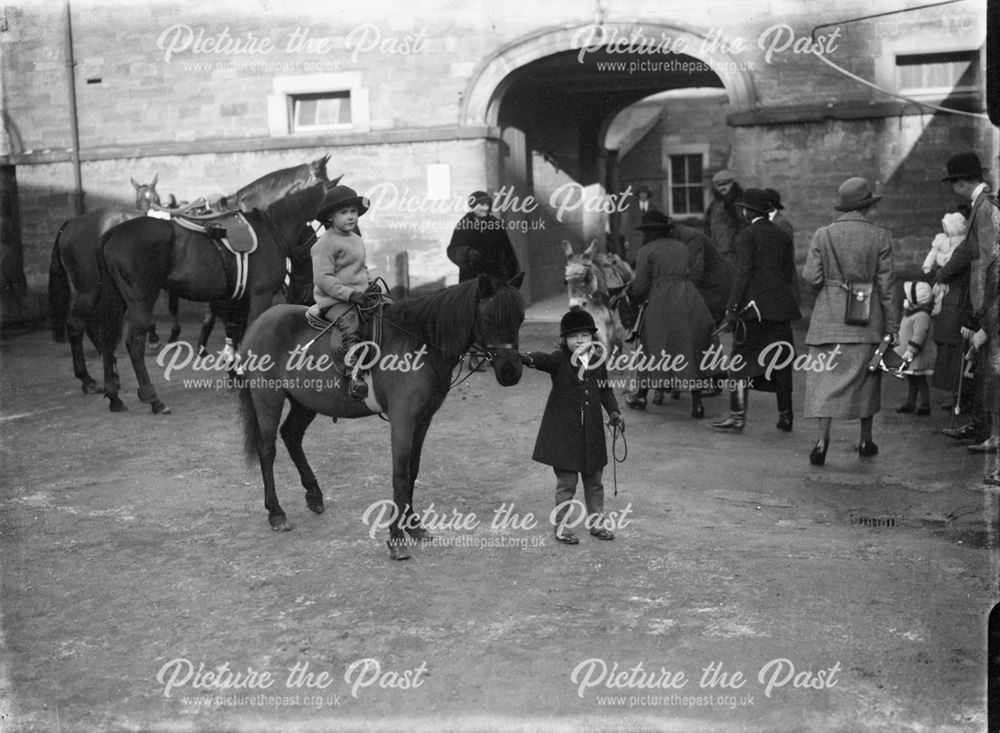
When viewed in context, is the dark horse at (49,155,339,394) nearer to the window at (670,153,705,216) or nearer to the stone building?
the stone building

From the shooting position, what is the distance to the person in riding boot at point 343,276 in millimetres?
6066

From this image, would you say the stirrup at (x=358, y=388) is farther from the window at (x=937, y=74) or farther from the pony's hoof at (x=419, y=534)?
the window at (x=937, y=74)

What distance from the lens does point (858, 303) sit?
764 cm

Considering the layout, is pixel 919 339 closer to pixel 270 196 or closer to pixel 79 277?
pixel 270 196

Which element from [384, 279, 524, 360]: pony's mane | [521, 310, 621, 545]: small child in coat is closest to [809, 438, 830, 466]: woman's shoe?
[521, 310, 621, 545]: small child in coat

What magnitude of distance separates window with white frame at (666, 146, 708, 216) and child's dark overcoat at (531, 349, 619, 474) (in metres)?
23.8

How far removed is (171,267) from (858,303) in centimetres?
630

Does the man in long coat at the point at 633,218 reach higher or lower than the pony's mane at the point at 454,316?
higher

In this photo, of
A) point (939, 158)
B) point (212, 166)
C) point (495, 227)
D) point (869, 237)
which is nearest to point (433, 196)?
point (212, 166)

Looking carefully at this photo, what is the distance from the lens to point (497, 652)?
15.1 feet

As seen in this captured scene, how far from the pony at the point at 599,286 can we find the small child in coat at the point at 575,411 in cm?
383

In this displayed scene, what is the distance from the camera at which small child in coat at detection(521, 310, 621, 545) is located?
6062 mm

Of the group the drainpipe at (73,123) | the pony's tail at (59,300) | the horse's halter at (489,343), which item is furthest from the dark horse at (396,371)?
the drainpipe at (73,123)

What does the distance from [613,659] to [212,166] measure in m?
13.6
